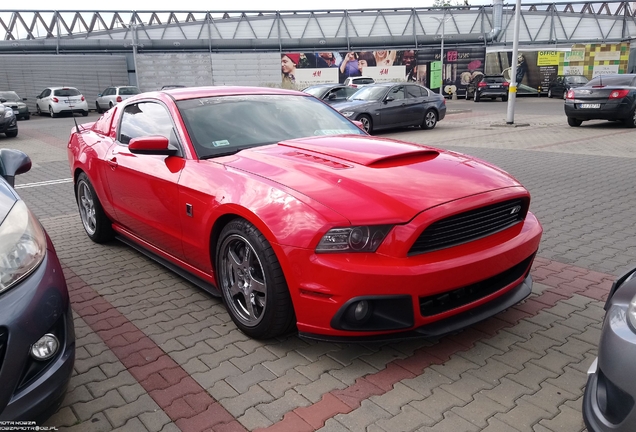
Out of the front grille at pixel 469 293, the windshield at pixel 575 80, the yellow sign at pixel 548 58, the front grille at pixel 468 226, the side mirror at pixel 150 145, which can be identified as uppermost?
the yellow sign at pixel 548 58

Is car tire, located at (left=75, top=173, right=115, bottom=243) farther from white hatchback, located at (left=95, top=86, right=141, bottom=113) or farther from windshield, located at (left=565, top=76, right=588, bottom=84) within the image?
windshield, located at (left=565, top=76, right=588, bottom=84)

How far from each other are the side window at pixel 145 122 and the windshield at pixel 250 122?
168mm

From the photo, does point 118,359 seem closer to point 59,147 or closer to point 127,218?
point 127,218

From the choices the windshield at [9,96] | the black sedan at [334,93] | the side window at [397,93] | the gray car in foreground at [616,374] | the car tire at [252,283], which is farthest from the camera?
the windshield at [9,96]

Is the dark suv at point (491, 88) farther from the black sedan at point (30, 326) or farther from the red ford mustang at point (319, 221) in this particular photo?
the black sedan at point (30, 326)

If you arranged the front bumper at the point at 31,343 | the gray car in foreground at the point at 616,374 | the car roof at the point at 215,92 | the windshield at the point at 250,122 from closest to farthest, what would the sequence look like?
the gray car in foreground at the point at 616,374 → the front bumper at the point at 31,343 → the windshield at the point at 250,122 → the car roof at the point at 215,92

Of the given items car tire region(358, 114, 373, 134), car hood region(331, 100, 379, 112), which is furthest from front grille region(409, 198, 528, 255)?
car tire region(358, 114, 373, 134)

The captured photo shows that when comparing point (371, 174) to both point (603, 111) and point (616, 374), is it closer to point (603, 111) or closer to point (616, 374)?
point (616, 374)

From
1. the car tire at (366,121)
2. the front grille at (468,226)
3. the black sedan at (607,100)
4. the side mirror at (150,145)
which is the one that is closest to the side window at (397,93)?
the car tire at (366,121)

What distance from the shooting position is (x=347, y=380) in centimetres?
281

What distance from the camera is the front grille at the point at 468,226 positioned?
2736 mm

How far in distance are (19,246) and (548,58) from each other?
3743 cm

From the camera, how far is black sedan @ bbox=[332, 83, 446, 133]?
1484cm

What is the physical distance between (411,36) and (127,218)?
137 feet
